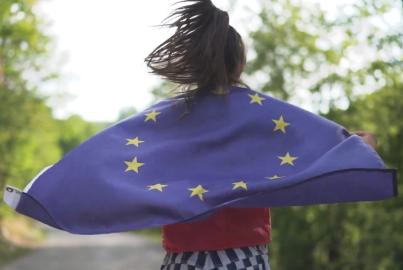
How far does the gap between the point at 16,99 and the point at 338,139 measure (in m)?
15.3

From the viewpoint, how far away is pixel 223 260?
2385mm

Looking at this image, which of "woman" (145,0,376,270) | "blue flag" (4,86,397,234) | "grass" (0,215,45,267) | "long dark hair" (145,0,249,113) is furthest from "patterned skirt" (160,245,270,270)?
"grass" (0,215,45,267)

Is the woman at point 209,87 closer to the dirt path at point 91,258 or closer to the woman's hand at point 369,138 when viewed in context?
the woman's hand at point 369,138

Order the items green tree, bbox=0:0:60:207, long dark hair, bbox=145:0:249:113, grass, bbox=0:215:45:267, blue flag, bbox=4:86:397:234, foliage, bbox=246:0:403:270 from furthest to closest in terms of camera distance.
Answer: grass, bbox=0:215:45:267, green tree, bbox=0:0:60:207, foliage, bbox=246:0:403:270, long dark hair, bbox=145:0:249:113, blue flag, bbox=4:86:397:234

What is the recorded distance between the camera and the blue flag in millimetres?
2340

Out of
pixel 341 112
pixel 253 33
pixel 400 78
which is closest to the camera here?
pixel 400 78

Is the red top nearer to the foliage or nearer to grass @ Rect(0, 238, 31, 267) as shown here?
the foliage

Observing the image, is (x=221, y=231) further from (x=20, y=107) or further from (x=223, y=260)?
(x=20, y=107)

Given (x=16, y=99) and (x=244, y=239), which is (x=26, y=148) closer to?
(x=16, y=99)

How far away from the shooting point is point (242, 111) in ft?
8.32

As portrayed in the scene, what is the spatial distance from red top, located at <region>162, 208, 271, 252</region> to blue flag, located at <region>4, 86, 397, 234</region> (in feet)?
0.30

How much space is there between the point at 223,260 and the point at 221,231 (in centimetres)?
10

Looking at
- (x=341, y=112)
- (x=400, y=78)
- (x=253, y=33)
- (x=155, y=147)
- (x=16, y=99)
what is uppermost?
(x=16, y=99)

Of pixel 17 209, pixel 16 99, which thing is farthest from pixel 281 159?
pixel 16 99
